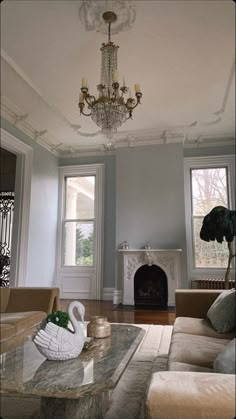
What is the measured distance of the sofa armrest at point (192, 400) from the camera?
72 cm

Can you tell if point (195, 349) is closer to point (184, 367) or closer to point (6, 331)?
point (184, 367)

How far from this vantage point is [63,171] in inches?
230

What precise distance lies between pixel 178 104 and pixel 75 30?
1.99 metres

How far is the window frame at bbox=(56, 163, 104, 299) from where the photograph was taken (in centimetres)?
541

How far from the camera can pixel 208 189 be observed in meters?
5.27

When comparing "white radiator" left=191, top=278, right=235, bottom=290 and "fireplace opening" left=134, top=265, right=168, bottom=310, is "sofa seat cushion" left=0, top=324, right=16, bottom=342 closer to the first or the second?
"fireplace opening" left=134, top=265, right=168, bottom=310

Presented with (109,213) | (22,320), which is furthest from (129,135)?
(22,320)

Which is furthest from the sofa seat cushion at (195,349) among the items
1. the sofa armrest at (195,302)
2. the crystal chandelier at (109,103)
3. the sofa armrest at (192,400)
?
the crystal chandelier at (109,103)

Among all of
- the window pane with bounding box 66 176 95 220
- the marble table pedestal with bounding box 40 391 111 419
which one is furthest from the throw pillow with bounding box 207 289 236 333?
the window pane with bounding box 66 176 95 220

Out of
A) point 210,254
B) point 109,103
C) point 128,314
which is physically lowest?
point 128,314

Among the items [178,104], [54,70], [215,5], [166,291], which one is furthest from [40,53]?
[166,291]

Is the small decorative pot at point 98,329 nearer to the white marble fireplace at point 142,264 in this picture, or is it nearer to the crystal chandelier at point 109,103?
the crystal chandelier at point 109,103

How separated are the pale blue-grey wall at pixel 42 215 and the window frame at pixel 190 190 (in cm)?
260

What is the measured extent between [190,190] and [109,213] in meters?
1.64
